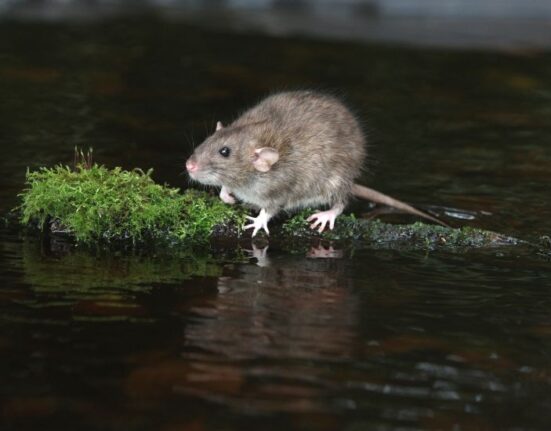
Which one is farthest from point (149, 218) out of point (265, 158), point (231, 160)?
point (265, 158)

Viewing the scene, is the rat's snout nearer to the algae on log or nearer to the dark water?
the algae on log

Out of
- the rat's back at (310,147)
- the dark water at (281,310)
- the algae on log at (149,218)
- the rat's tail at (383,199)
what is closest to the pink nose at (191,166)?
the algae on log at (149,218)

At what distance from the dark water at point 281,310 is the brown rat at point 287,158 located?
55 cm

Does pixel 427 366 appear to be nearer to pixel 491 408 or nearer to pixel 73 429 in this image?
pixel 491 408

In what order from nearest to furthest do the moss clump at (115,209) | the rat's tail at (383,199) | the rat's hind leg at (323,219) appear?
the moss clump at (115,209) → the rat's hind leg at (323,219) → the rat's tail at (383,199)

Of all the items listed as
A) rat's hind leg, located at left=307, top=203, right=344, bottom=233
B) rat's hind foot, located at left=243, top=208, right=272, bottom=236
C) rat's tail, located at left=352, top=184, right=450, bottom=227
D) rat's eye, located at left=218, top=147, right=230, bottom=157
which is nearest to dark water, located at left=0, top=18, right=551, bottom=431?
rat's hind foot, located at left=243, top=208, right=272, bottom=236

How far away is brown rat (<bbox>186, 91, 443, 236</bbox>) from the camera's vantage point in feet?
28.6

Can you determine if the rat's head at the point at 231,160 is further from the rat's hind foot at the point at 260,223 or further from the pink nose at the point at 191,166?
the rat's hind foot at the point at 260,223

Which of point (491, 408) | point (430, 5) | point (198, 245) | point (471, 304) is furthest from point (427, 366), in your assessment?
point (430, 5)

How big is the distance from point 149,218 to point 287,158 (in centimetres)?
127

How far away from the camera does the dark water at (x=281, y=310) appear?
18.8 ft

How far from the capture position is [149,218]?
8109 millimetres

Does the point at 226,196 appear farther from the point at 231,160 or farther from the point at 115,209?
the point at 115,209

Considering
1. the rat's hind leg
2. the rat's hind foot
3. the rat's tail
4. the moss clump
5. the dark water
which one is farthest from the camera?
the rat's tail
